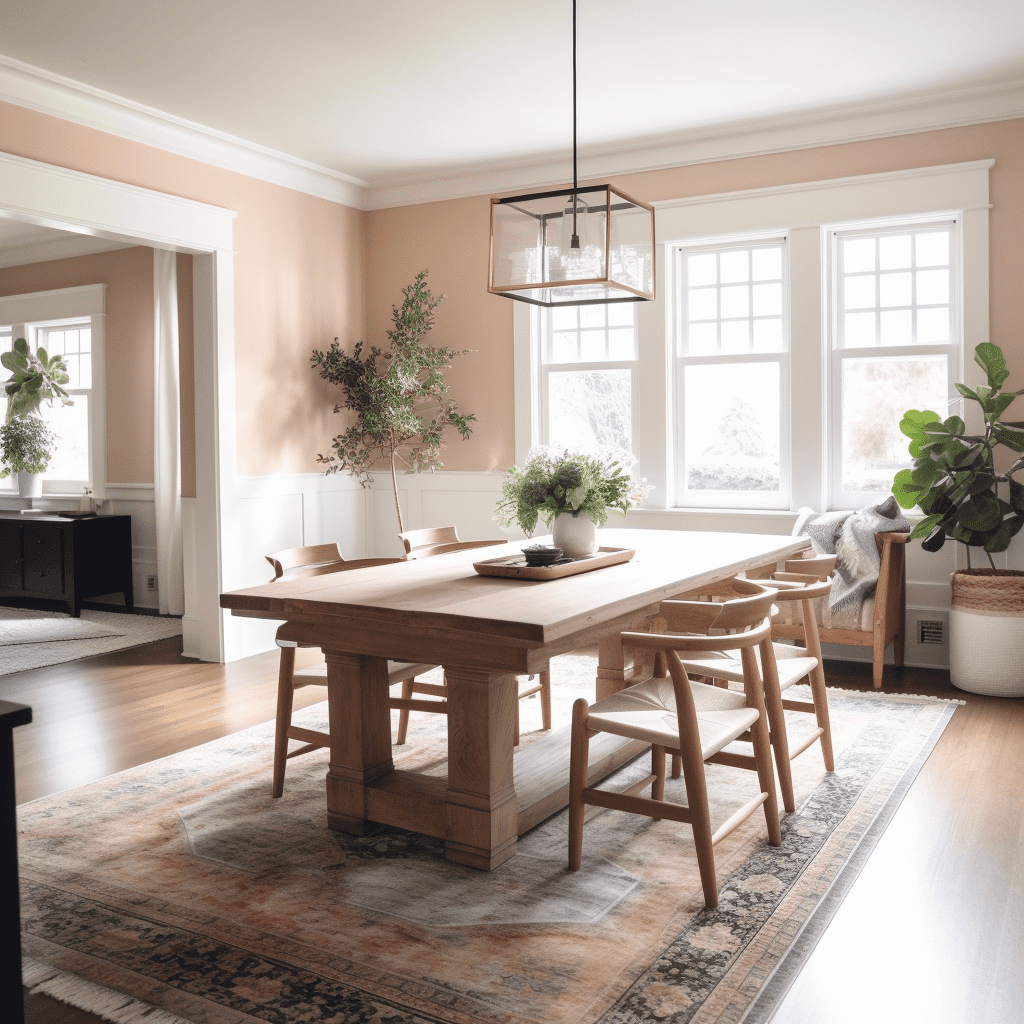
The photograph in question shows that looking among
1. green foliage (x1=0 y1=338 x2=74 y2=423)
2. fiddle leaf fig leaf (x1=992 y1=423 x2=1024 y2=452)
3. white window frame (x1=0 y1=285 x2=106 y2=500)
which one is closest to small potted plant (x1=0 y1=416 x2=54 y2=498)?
green foliage (x1=0 y1=338 x2=74 y2=423)

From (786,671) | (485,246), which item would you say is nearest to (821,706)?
(786,671)

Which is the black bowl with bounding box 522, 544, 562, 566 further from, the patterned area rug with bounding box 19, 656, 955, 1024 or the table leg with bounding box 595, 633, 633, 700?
the patterned area rug with bounding box 19, 656, 955, 1024

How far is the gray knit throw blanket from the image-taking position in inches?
195

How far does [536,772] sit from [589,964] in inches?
39.0

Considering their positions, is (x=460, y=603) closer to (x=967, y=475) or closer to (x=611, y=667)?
(x=611, y=667)

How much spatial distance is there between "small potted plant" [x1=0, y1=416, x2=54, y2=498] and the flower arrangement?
5726 mm

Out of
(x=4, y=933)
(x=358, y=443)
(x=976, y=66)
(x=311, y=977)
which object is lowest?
(x=311, y=977)

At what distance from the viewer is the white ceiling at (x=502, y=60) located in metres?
4.07

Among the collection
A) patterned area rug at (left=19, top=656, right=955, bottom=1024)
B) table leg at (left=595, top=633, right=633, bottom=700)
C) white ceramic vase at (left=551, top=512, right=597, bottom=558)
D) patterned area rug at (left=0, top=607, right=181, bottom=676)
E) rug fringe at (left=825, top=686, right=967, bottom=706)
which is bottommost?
patterned area rug at (left=19, top=656, right=955, bottom=1024)

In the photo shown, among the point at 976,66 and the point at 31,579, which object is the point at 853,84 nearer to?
the point at 976,66

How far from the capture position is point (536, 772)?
3.28 metres

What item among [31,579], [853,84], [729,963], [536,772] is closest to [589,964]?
[729,963]

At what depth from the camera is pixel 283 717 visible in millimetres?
3445

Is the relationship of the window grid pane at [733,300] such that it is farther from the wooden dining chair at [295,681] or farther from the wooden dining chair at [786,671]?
the wooden dining chair at [295,681]
